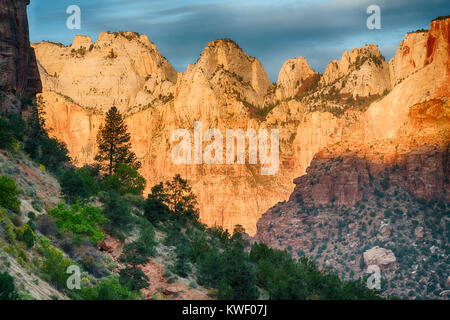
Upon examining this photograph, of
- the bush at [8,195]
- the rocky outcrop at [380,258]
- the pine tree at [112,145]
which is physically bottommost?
the rocky outcrop at [380,258]

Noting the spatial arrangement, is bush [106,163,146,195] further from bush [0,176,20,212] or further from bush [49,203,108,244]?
bush [0,176,20,212]

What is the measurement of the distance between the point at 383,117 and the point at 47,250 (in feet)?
437

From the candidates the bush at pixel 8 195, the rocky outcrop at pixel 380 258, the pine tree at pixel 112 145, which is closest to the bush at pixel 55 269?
the bush at pixel 8 195

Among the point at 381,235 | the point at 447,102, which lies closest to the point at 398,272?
the point at 381,235

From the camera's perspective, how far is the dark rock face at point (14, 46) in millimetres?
81750

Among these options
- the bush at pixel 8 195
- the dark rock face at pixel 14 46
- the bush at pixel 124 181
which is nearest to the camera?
the bush at pixel 8 195

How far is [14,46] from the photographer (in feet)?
274

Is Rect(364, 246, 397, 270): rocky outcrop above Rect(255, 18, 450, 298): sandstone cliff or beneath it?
beneath

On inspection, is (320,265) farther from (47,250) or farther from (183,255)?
(47,250)

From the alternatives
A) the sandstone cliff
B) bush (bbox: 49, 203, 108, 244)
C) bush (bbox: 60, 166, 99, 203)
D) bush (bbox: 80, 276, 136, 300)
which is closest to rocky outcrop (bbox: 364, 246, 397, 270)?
the sandstone cliff

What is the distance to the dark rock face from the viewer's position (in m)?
81.8

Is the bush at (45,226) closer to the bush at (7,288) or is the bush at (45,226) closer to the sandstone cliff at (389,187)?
the bush at (7,288)

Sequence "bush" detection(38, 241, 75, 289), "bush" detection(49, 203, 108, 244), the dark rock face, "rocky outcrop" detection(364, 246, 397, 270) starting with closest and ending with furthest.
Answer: "bush" detection(38, 241, 75, 289)
"bush" detection(49, 203, 108, 244)
the dark rock face
"rocky outcrop" detection(364, 246, 397, 270)
